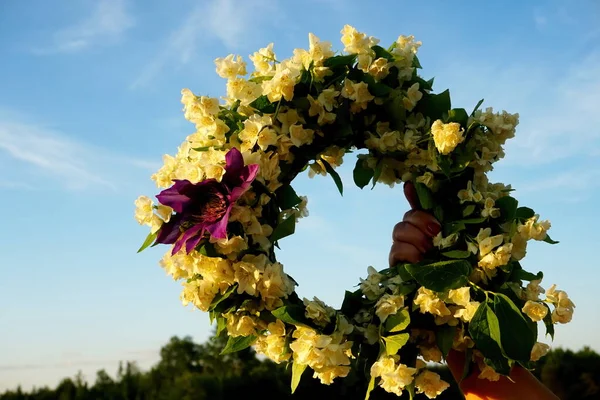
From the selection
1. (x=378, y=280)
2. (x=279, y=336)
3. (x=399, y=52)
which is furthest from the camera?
(x=399, y=52)

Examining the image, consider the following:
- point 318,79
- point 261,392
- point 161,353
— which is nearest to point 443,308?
point 318,79

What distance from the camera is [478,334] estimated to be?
6.73ft

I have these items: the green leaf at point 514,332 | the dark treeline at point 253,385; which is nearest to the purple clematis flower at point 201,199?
the green leaf at point 514,332

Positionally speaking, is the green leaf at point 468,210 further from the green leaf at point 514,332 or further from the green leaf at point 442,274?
the green leaf at point 514,332

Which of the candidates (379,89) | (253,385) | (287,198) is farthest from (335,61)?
(253,385)

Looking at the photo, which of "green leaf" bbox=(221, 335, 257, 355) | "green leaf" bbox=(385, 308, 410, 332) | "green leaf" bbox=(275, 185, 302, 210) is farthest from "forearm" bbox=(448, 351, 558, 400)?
"green leaf" bbox=(275, 185, 302, 210)

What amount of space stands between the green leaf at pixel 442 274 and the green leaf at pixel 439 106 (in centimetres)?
A: 64

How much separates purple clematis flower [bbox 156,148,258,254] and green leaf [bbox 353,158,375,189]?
62 cm

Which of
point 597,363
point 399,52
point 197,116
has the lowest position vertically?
point 597,363

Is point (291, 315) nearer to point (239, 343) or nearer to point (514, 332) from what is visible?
point (239, 343)

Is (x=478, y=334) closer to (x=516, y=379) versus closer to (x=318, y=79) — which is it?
(x=516, y=379)

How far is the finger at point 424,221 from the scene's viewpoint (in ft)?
7.85

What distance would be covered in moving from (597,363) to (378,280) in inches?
311

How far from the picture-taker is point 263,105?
2.40 metres
